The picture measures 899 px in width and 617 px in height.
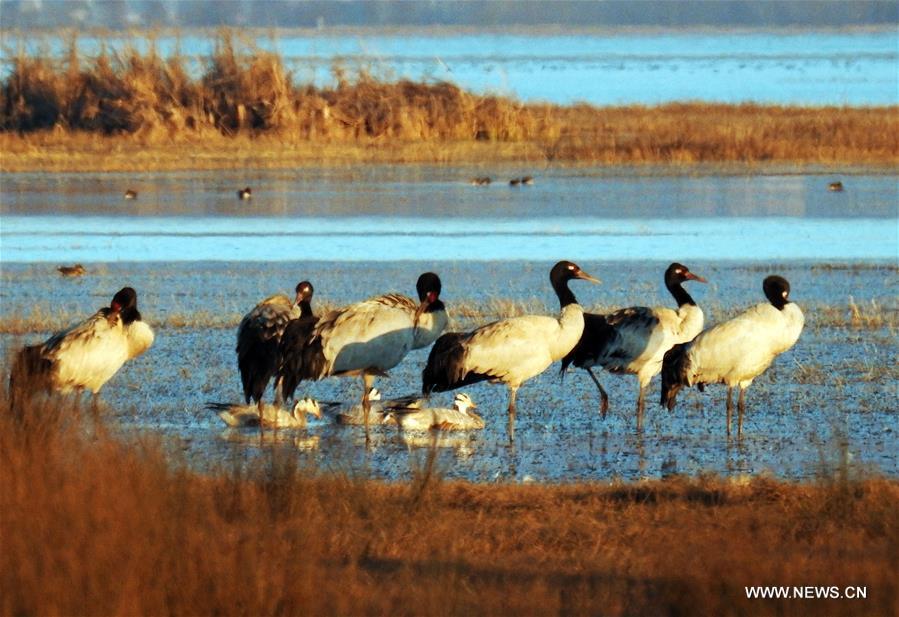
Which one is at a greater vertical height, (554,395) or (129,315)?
(129,315)

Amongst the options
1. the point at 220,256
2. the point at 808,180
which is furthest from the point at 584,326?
the point at 808,180

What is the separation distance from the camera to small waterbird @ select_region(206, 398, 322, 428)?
1144 cm

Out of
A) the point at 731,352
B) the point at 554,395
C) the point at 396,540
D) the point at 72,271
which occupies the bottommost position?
the point at 396,540

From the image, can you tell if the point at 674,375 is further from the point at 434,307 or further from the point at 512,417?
the point at 434,307

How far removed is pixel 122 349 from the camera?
11383mm

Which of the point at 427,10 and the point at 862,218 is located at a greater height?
the point at 427,10

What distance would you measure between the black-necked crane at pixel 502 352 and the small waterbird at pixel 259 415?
86 centimetres

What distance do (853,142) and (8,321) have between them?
21.0m

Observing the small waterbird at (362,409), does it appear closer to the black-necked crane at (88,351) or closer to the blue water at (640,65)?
the black-necked crane at (88,351)

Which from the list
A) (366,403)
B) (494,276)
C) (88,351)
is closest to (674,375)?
(366,403)

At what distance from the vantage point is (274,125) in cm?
3519

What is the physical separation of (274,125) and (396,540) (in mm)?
27687

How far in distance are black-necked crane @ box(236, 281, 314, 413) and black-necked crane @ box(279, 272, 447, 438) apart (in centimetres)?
12

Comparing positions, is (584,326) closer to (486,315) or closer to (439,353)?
(439,353)
